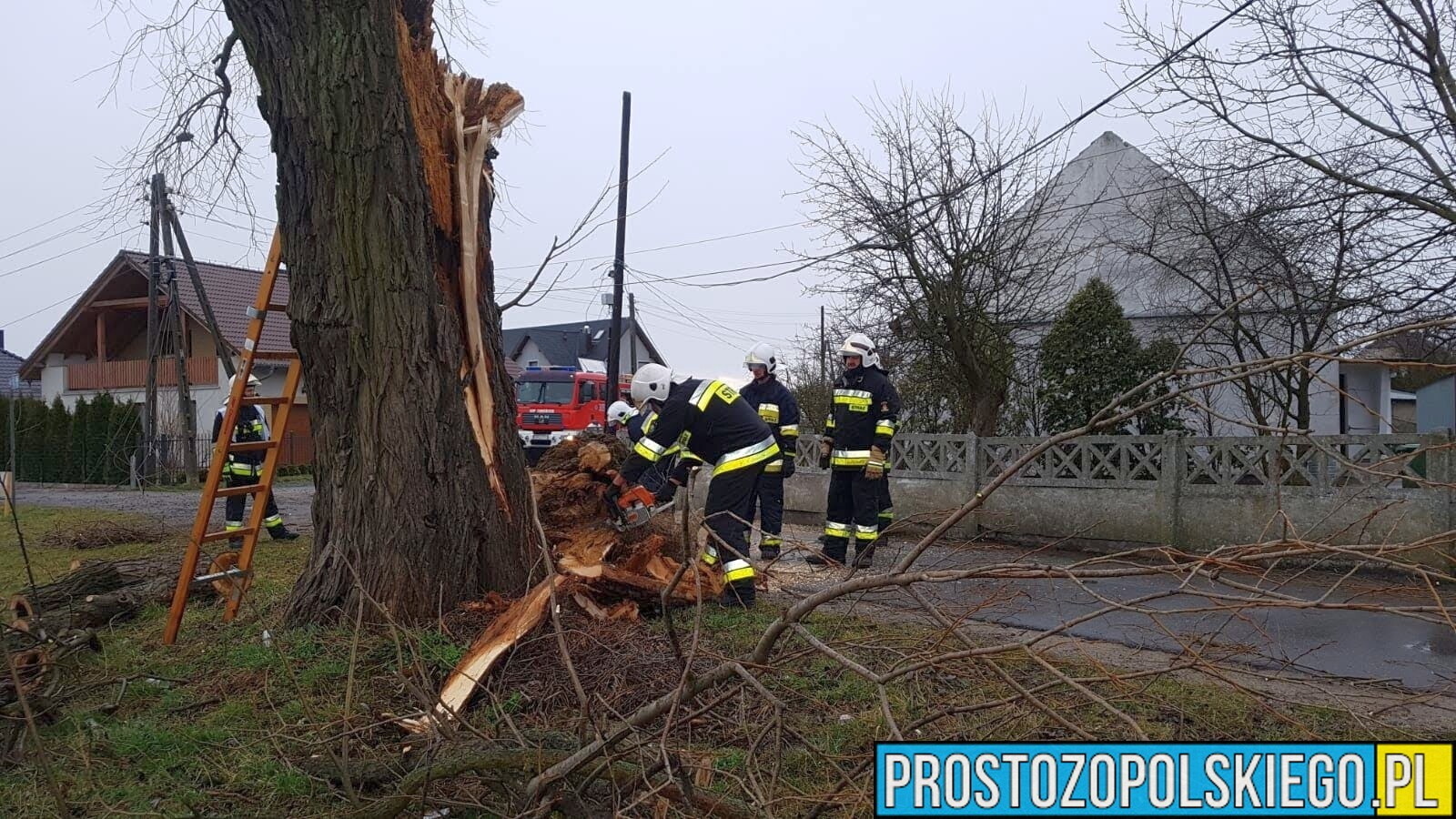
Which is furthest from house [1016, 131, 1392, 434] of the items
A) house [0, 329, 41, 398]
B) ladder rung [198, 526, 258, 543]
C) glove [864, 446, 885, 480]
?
house [0, 329, 41, 398]

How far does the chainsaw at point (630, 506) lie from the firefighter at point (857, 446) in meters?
1.62

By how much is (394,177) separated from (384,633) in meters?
2.17

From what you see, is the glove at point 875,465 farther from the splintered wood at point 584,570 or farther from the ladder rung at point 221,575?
the ladder rung at point 221,575

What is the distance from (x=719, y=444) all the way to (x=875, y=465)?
172cm

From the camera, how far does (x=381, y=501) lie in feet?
15.1

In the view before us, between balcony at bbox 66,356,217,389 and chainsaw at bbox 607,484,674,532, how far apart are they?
1006 inches

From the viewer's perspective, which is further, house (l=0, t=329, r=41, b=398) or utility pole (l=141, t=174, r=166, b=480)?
house (l=0, t=329, r=41, b=398)

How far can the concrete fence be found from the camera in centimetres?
745

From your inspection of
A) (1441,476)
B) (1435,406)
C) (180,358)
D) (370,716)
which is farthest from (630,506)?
(1435,406)

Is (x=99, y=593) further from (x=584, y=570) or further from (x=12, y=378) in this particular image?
(x=12, y=378)

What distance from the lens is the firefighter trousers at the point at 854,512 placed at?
24.0ft

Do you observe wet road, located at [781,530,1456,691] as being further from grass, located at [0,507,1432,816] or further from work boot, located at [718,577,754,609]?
grass, located at [0,507,1432,816]

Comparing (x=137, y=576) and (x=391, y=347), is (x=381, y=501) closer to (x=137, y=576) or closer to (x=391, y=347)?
(x=391, y=347)

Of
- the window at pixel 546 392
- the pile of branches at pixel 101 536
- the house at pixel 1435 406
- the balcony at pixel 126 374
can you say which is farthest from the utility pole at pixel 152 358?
the house at pixel 1435 406
